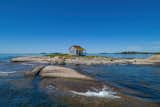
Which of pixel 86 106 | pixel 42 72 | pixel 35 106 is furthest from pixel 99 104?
pixel 42 72

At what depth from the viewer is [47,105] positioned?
1367 centimetres

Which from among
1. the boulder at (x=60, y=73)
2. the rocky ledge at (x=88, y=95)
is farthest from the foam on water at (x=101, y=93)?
the boulder at (x=60, y=73)

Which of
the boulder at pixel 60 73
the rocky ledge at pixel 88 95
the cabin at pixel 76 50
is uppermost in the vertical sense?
the cabin at pixel 76 50

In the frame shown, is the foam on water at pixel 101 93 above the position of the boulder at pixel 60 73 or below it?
below

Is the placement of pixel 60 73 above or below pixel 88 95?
above

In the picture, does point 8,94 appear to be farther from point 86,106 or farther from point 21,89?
point 86,106

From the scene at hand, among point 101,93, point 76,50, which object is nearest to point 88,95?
point 101,93

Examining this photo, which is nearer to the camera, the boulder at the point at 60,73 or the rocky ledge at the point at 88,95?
the rocky ledge at the point at 88,95

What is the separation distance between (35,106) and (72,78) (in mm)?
10098

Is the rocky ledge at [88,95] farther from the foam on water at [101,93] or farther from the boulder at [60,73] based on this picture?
the boulder at [60,73]

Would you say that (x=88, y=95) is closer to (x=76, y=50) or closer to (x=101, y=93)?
(x=101, y=93)

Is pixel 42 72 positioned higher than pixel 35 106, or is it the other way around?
pixel 42 72

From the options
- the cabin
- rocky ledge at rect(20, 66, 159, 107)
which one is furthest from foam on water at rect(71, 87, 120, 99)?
the cabin

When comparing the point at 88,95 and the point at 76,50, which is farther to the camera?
the point at 76,50
